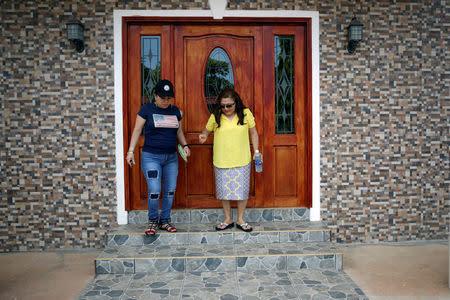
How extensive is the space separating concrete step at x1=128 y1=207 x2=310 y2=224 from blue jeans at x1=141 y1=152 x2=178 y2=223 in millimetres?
304

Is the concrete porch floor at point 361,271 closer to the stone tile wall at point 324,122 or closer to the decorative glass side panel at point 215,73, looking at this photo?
the stone tile wall at point 324,122

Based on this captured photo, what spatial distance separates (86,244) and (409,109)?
412 cm

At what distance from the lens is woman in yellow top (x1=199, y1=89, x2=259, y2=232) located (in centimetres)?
366

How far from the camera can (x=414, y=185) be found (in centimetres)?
422

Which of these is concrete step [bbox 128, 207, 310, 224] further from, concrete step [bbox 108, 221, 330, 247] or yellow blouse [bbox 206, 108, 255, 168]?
yellow blouse [bbox 206, 108, 255, 168]

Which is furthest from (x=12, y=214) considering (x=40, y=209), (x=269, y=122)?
(x=269, y=122)

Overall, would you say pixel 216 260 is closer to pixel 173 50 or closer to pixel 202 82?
pixel 202 82

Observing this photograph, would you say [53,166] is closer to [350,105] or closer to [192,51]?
[192,51]

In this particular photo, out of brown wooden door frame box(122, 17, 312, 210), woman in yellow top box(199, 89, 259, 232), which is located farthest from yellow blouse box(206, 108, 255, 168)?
brown wooden door frame box(122, 17, 312, 210)

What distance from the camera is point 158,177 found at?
11.9 ft

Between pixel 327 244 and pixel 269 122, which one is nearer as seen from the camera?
pixel 327 244

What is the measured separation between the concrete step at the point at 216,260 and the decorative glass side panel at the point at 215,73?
5.58 feet

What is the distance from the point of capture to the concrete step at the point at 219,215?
13.5 feet

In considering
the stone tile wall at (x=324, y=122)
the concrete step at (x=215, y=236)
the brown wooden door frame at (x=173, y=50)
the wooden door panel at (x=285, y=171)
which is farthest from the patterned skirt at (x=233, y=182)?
the stone tile wall at (x=324, y=122)
